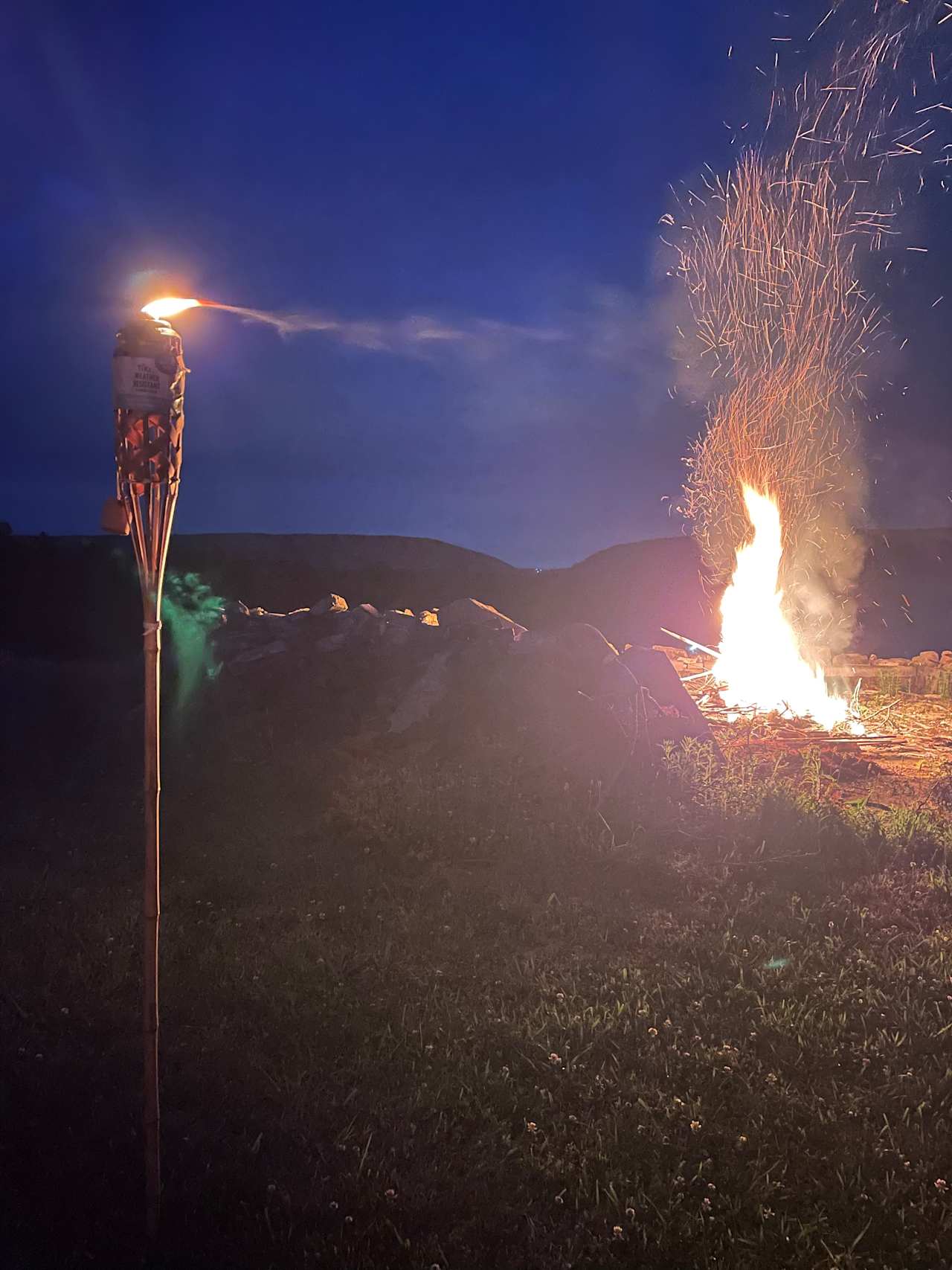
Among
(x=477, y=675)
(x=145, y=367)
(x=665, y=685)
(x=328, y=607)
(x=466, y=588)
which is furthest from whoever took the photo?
(x=466, y=588)

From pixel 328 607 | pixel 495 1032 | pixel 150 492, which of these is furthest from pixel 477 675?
pixel 150 492

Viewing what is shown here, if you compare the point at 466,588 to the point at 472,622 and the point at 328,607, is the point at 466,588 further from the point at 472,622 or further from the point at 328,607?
the point at 472,622

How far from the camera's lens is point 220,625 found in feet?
44.6

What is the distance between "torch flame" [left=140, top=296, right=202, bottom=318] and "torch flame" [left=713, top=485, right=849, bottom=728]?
1130cm

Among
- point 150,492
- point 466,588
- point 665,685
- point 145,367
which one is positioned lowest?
point 665,685

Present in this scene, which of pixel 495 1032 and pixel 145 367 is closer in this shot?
pixel 145 367

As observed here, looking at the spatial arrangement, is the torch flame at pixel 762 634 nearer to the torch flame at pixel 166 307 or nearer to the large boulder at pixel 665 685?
the large boulder at pixel 665 685

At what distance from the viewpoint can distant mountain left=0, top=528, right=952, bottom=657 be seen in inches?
1102

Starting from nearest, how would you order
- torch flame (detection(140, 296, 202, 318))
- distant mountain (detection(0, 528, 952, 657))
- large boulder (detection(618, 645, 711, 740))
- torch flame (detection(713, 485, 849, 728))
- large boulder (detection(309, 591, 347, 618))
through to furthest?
torch flame (detection(140, 296, 202, 318)), large boulder (detection(618, 645, 711, 740)), large boulder (detection(309, 591, 347, 618)), torch flame (detection(713, 485, 849, 728)), distant mountain (detection(0, 528, 952, 657))

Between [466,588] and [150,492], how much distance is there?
34.1 metres

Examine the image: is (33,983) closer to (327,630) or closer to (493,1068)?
(493,1068)

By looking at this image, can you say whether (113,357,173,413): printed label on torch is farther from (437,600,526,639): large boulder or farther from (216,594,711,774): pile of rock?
(437,600,526,639): large boulder

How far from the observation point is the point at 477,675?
11812 mm

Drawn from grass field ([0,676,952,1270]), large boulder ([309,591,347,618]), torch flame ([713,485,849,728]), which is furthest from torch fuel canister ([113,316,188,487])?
torch flame ([713,485,849,728])
